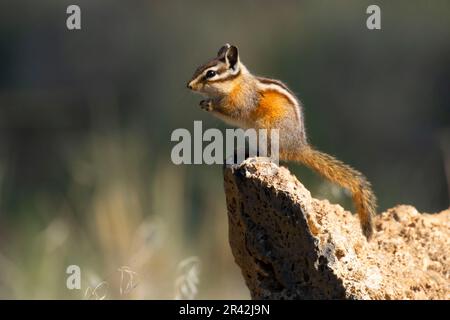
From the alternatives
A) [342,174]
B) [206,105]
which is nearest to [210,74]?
[206,105]

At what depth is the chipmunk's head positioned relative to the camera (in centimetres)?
664

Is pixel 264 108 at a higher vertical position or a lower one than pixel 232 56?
lower

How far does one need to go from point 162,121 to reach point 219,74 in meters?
4.76

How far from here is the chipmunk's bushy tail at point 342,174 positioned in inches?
244

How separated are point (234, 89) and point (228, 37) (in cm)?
646

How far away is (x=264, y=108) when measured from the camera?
654 cm

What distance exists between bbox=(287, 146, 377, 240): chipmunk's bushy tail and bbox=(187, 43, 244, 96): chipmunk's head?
0.56 m

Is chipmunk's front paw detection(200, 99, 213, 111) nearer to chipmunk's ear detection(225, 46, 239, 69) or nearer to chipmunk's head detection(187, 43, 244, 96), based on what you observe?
chipmunk's head detection(187, 43, 244, 96)

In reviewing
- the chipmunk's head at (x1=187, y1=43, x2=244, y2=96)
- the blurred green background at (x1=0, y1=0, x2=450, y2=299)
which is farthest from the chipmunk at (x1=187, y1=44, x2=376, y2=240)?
the blurred green background at (x1=0, y1=0, x2=450, y2=299)

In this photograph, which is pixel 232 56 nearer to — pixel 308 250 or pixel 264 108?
pixel 264 108

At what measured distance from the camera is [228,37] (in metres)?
13.1

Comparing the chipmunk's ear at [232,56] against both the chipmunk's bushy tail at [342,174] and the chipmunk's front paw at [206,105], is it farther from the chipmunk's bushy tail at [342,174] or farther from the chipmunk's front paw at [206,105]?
the chipmunk's bushy tail at [342,174]
